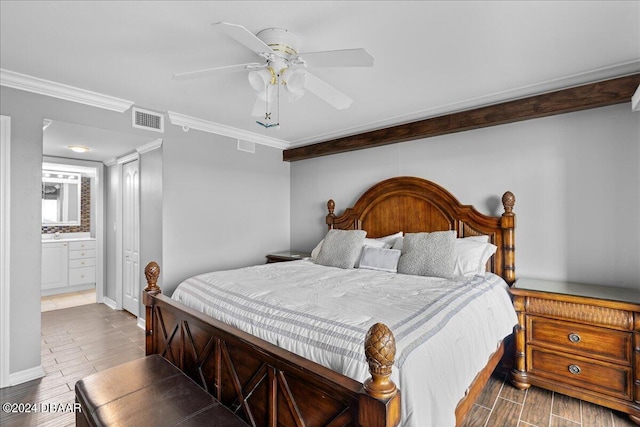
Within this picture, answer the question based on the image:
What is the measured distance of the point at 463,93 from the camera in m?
2.90

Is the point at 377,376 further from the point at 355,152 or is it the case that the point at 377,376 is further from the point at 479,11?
the point at 355,152

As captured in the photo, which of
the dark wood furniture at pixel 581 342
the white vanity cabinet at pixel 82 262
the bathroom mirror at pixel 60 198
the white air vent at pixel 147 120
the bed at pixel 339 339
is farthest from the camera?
the bathroom mirror at pixel 60 198

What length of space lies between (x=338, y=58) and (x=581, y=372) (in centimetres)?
280

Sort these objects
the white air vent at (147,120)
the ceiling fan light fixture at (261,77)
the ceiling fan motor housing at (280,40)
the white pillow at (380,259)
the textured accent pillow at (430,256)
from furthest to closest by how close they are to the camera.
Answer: the white air vent at (147,120) → the white pillow at (380,259) → the textured accent pillow at (430,256) → the ceiling fan light fixture at (261,77) → the ceiling fan motor housing at (280,40)

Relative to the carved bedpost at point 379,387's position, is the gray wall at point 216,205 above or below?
above

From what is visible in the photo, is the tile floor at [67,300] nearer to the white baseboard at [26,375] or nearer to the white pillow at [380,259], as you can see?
the white baseboard at [26,375]

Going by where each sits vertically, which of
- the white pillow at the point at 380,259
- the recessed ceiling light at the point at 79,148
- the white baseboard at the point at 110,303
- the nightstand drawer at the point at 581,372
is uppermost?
the recessed ceiling light at the point at 79,148

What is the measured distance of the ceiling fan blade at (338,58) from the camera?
5.46 ft

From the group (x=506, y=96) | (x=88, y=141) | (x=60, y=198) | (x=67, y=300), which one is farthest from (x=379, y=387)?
(x=60, y=198)

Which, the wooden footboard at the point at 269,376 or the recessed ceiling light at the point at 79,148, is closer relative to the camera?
the wooden footboard at the point at 269,376

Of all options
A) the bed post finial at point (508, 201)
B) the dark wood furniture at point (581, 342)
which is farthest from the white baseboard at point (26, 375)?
the bed post finial at point (508, 201)

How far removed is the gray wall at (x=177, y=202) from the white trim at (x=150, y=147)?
8cm

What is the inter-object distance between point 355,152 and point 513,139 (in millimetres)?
1891

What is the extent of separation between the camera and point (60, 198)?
5.98 m
